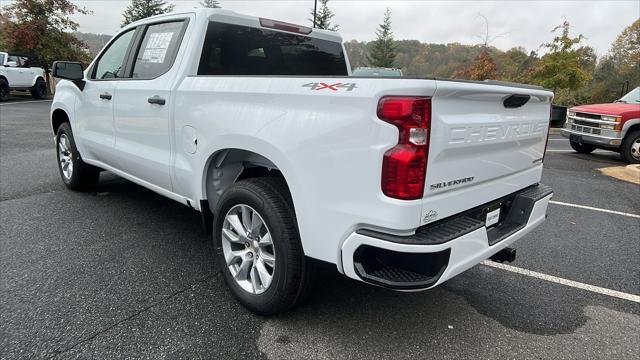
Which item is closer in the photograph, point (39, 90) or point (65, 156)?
point (65, 156)

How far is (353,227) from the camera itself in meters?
2.06

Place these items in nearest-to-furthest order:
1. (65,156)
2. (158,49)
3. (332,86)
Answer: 1. (332,86)
2. (158,49)
3. (65,156)

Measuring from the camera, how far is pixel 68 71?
4.38 meters

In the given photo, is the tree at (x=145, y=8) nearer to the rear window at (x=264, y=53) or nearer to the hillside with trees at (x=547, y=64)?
the hillside with trees at (x=547, y=64)

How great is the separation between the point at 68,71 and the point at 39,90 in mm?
19319

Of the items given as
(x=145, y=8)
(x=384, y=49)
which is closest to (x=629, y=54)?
(x=384, y=49)

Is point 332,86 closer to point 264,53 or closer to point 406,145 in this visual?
point 406,145

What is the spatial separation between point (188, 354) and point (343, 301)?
3.52 ft

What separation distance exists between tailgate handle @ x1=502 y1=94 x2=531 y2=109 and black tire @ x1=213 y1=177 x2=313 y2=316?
4.48ft

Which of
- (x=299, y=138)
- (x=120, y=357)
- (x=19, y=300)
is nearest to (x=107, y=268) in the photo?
(x=19, y=300)

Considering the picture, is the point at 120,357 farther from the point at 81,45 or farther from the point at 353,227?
the point at 81,45

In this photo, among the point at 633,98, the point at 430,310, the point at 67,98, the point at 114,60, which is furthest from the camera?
the point at 633,98

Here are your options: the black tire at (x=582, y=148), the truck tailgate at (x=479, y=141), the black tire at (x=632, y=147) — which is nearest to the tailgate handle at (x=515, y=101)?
the truck tailgate at (x=479, y=141)

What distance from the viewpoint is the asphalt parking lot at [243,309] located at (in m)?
2.40
